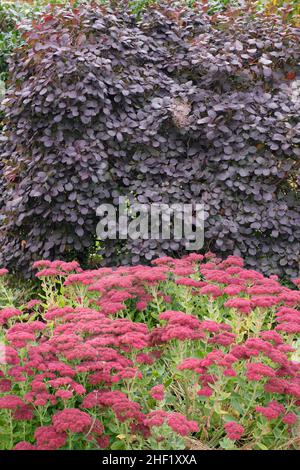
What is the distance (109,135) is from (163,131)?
1.50ft

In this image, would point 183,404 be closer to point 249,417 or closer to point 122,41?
point 249,417

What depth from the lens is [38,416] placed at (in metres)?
2.68

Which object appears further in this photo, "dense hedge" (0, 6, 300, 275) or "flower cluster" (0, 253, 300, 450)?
"dense hedge" (0, 6, 300, 275)

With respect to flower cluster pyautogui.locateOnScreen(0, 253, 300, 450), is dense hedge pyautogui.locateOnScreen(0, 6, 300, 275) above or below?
above

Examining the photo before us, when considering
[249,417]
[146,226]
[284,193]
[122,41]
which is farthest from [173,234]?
[249,417]

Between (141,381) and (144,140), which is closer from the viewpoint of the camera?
(141,381)

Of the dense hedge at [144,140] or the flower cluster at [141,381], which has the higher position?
the dense hedge at [144,140]

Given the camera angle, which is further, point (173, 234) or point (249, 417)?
point (173, 234)

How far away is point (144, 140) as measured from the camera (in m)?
4.54

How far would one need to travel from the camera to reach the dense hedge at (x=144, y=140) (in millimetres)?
4453

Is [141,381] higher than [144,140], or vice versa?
[144,140]

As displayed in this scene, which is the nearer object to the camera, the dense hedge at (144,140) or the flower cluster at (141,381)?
the flower cluster at (141,381)

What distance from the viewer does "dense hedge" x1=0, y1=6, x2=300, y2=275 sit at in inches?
175
